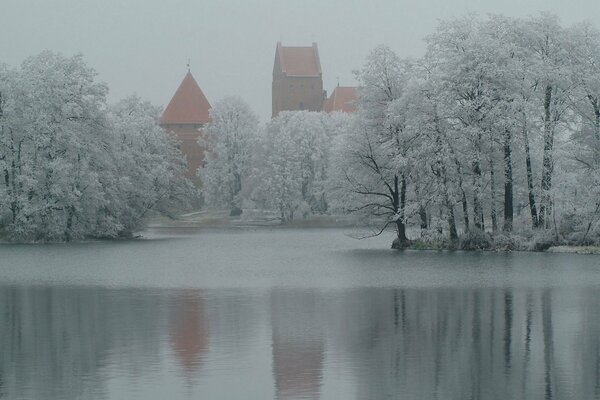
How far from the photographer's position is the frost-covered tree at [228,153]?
316 ft

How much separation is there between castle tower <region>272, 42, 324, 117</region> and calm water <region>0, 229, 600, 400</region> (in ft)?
423

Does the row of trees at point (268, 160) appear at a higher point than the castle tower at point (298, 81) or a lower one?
lower

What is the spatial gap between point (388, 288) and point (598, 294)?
5764mm

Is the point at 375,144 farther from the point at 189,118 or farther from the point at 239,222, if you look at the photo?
the point at 189,118

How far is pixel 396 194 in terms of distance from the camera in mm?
50094

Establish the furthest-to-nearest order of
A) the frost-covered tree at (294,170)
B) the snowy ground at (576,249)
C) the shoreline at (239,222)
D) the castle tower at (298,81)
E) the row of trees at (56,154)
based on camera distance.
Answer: the castle tower at (298,81), the frost-covered tree at (294,170), the shoreline at (239,222), the row of trees at (56,154), the snowy ground at (576,249)

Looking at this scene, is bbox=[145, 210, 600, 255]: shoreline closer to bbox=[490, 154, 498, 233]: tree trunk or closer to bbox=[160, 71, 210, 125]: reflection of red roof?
bbox=[490, 154, 498, 233]: tree trunk

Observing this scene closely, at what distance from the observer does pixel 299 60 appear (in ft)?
557

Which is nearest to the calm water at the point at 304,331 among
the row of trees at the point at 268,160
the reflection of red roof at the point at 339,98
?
the row of trees at the point at 268,160

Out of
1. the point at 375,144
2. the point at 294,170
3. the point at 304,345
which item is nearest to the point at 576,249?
the point at 375,144

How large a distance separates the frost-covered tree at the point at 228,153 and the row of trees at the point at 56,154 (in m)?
32.7

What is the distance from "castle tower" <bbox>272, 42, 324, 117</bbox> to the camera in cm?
16712

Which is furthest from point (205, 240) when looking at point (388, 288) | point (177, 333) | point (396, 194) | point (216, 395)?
Answer: point (216, 395)

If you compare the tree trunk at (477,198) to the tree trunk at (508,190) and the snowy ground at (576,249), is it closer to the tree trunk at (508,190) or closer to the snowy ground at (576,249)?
the tree trunk at (508,190)
